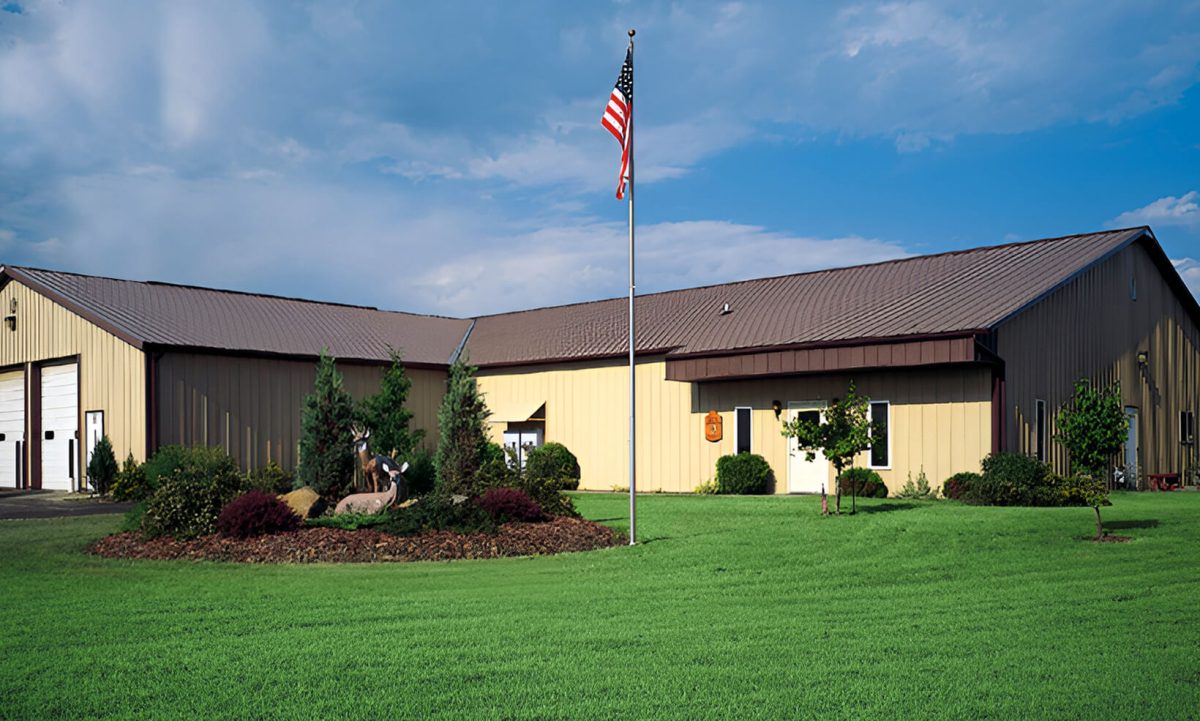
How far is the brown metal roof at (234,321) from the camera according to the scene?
26.2 meters

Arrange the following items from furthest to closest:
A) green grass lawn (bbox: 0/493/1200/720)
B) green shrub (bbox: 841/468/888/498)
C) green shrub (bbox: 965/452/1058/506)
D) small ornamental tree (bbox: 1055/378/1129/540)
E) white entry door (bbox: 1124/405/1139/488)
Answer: white entry door (bbox: 1124/405/1139/488), green shrub (bbox: 841/468/888/498), green shrub (bbox: 965/452/1058/506), small ornamental tree (bbox: 1055/378/1129/540), green grass lawn (bbox: 0/493/1200/720)

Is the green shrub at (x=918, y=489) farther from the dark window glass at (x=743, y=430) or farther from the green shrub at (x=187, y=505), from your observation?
the green shrub at (x=187, y=505)

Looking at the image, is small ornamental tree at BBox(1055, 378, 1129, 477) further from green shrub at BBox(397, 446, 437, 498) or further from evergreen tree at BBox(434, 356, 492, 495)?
green shrub at BBox(397, 446, 437, 498)

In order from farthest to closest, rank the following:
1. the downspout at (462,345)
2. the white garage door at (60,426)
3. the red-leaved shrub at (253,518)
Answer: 1. the downspout at (462,345)
2. the white garage door at (60,426)
3. the red-leaved shrub at (253,518)

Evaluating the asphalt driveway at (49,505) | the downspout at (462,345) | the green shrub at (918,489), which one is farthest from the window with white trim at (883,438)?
the asphalt driveway at (49,505)

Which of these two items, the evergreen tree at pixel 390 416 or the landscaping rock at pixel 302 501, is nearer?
the landscaping rock at pixel 302 501

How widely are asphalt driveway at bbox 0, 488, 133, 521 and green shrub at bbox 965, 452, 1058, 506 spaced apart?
17015mm

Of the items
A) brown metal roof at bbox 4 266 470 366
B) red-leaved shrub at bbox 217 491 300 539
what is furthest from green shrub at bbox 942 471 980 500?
brown metal roof at bbox 4 266 470 366

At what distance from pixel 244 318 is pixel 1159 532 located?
75.8 feet

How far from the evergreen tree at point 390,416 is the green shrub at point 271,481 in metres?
2.06

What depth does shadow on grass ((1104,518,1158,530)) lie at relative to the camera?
1558 cm

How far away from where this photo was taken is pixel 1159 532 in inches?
582

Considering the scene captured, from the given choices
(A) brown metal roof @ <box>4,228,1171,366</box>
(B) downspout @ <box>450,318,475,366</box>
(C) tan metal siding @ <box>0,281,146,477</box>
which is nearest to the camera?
(A) brown metal roof @ <box>4,228,1171,366</box>

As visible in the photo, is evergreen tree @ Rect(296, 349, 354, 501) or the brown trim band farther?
the brown trim band
